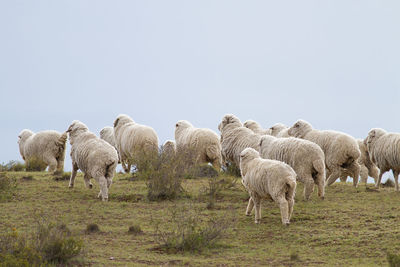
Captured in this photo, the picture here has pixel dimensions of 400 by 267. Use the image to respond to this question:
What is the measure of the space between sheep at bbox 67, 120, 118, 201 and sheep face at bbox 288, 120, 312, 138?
6.01 metres

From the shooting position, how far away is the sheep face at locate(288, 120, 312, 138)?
17188 mm

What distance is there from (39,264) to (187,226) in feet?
10.0

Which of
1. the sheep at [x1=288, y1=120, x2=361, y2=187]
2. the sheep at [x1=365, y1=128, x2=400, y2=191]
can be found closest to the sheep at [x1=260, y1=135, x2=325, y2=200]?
the sheep at [x1=288, y1=120, x2=361, y2=187]

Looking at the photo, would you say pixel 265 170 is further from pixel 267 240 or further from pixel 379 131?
pixel 379 131

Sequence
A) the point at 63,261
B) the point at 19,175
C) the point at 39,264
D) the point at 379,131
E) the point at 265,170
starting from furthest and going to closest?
the point at 19,175 < the point at 379,131 < the point at 265,170 < the point at 63,261 < the point at 39,264

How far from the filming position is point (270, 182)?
11.3 meters

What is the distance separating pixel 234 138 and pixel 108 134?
7883 millimetres

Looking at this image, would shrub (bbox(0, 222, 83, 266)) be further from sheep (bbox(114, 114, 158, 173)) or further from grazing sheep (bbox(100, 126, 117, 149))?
grazing sheep (bbox(100, 126, 117, 149))

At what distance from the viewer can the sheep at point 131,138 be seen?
19031 millimetres

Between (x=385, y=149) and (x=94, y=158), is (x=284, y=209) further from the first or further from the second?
(x=385, y=149)

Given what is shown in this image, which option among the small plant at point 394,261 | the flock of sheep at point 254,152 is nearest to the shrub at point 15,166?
the flock of sheep at point 254,152

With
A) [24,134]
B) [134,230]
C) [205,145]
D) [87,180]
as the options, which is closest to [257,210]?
[134,230]

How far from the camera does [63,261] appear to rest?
28.5 feet

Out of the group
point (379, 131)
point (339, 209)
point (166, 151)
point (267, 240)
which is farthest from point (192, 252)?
point (379, 131)
